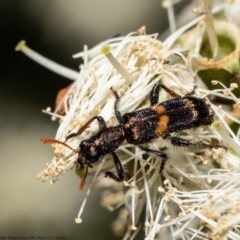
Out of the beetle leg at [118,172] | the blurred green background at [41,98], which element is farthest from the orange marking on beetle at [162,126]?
the blurred green background at [41,98]

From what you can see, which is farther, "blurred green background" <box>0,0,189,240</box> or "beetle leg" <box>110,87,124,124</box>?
"blurred green background" <box>0,0,189,240</box>

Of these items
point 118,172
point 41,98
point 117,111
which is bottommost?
point 118,172

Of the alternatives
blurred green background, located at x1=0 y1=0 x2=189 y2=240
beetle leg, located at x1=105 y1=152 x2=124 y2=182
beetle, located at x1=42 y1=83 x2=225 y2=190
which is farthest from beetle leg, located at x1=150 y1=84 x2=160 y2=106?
blurred green background, located at x1=0 y1=0 x2=189 y2=240

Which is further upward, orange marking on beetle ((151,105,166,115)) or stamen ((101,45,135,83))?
stamen ((101,45,135,83))

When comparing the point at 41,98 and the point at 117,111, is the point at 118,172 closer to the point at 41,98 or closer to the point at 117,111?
the point at 117,111

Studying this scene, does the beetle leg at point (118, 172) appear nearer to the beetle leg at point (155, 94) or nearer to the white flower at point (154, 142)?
the white flower at point (154, 142)

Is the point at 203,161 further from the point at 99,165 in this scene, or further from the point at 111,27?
the point at 111,27

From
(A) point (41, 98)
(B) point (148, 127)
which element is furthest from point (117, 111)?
(A) point (41, 98)

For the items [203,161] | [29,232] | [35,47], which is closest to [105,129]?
[203,161]

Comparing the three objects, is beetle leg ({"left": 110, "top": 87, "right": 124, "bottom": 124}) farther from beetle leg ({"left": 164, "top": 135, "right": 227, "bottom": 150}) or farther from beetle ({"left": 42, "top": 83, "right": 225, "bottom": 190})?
beetle leg ({"left": 164, "top": 135, "right": 227, "bottom": 150})
